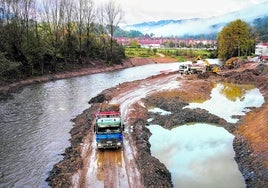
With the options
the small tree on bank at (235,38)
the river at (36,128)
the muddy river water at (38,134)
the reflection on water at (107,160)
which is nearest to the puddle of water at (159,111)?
the muddy river water at (38,134)

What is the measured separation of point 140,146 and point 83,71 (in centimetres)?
6679

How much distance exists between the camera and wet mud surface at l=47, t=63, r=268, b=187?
87.4 ft

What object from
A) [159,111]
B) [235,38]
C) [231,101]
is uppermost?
[235,38]

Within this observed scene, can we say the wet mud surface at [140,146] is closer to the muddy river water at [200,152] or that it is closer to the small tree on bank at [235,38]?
the muddy river water at [200,152]

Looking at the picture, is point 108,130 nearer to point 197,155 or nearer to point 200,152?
point 197,155

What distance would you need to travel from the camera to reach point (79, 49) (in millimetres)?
104625

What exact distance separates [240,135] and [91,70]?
6819 centimetres

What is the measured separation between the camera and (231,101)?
5844cm

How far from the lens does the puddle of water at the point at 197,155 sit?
28078 millimetres

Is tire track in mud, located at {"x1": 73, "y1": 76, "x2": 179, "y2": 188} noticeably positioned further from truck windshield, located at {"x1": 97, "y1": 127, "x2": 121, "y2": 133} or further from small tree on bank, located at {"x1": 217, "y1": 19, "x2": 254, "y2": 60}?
small tree on bank, located at {"x1": 217, "y1": 19, "x2": 254, "y2": 60}

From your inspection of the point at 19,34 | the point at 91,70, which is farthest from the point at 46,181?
the point at 91,70

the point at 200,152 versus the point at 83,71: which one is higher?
the point at 83,71

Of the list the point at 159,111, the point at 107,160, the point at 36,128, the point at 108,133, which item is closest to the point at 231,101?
the point at 159,111

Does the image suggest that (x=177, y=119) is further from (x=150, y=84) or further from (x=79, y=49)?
(x=79, y=49)
